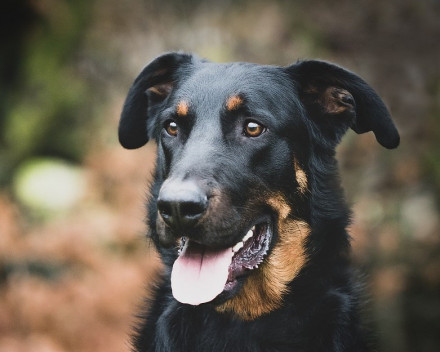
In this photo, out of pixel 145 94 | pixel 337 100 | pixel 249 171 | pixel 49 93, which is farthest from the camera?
pixel 49 93

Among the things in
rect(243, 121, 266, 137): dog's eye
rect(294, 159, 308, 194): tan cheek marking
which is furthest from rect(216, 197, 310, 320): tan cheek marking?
rect(243, 121, 266, 137): dog's eye

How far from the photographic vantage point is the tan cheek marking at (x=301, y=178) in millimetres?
3561

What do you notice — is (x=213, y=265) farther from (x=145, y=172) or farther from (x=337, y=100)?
(x=145, y=172)

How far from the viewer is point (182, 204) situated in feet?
9.86

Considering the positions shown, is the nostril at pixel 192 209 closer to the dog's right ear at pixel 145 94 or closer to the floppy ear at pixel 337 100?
the floppy ear at pixel 337 100

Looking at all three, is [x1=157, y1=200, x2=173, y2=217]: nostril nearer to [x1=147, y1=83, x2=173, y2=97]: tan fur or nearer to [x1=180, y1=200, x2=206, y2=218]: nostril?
[x1=180, y1=200, x2=206, y2=218]: nostril

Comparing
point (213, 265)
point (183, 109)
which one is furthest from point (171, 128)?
point (213, 265)

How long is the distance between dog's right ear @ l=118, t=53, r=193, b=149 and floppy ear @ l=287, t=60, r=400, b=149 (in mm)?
725

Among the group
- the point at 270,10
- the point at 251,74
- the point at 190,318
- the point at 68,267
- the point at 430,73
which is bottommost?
the point at 68,267

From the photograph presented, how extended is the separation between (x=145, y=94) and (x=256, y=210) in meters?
1.18

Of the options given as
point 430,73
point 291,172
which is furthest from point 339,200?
point 430,73

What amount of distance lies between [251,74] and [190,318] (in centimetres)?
133

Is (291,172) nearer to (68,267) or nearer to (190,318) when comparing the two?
(190,318)

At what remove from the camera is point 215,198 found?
313cm
